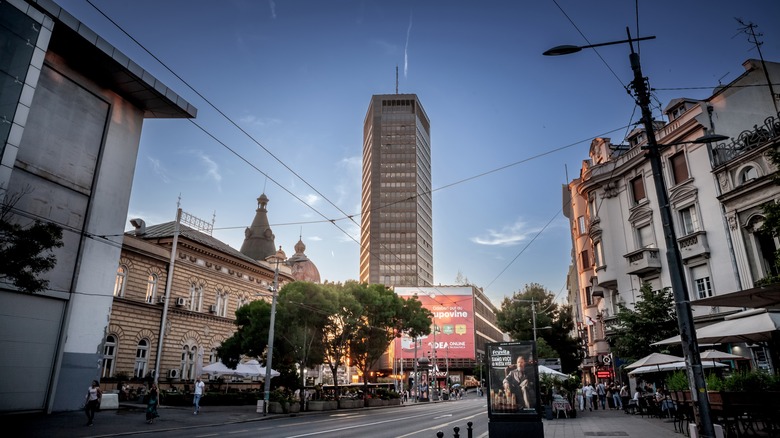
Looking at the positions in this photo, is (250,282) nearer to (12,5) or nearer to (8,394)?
(8,394)

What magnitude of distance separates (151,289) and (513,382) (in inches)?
1271

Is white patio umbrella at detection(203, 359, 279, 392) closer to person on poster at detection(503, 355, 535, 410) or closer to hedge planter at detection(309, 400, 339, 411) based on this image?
hedge planter at detection(309, 400, 339, 411)

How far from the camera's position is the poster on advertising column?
1034 centimetres

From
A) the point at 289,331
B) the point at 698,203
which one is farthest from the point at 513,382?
the point at 289,331

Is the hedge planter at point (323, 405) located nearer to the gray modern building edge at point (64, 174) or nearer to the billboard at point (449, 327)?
the gray modern building edge at point (64, 174)

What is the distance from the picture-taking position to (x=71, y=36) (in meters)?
20.1

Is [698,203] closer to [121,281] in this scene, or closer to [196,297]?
[121,281]

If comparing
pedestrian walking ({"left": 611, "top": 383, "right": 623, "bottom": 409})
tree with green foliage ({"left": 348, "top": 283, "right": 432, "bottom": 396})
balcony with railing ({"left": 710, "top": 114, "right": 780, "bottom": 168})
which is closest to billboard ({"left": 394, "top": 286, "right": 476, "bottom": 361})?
tree with green foliage ({"left": 348, "top": 283, "right": 432, "bottom": 396})

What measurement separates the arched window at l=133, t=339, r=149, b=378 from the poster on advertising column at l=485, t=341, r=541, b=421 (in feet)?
100

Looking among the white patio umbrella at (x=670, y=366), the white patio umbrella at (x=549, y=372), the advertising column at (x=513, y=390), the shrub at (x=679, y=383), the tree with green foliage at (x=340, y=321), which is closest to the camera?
the advertising column at (x=513, y=390)

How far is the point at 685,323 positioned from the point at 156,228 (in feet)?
140

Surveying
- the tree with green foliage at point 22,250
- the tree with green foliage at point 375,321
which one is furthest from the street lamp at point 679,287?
the tree with green foliage at point 375,321

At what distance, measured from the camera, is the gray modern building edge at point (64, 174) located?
686 inches

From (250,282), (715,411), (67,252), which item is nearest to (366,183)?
(250,282)
